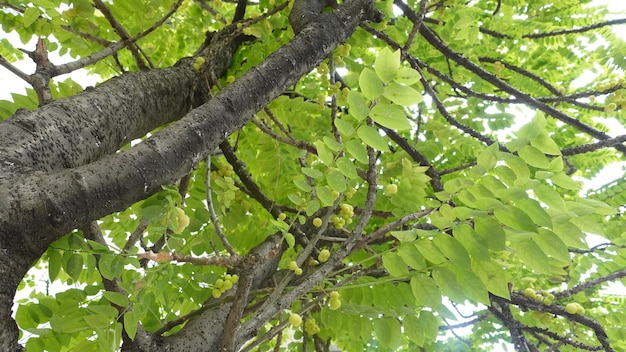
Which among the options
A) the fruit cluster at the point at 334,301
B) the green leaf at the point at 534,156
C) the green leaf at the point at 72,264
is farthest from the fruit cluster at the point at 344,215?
the green leaf at the point at 72,264

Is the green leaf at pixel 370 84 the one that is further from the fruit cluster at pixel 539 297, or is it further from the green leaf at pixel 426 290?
the fruit cluster at pixel 539 297

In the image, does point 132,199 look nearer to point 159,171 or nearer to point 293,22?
point 159,171

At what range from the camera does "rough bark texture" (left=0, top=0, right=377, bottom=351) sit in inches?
28.4

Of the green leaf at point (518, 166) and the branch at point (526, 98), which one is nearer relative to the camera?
the green leaf at point (518, 166)

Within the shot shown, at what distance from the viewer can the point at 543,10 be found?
8.66ft

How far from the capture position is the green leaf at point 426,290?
0.97 metres

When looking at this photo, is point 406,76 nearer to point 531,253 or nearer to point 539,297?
point 531,253

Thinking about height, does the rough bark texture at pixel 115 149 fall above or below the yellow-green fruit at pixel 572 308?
above

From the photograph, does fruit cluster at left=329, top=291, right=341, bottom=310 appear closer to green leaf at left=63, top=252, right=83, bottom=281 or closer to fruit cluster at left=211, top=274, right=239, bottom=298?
fruit cluster at left=211, top=274, right=239, bottom=298

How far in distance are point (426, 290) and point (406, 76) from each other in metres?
0.45

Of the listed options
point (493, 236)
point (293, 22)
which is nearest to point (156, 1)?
point (293, 22)

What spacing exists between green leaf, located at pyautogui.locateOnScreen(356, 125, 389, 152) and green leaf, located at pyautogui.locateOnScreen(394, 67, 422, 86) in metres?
0.10

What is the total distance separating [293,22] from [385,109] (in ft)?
2.89

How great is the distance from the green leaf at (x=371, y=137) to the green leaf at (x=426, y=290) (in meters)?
0.30
